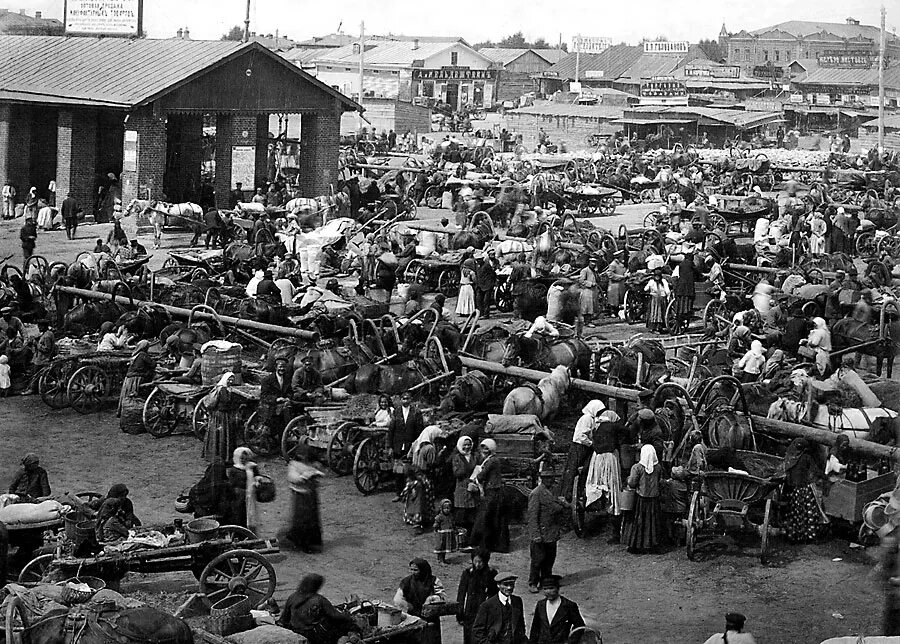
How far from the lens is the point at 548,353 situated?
1883 cm

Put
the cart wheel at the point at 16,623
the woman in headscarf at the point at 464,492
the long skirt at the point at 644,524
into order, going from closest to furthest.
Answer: the cart wheel at the point at 16,623 → the long skirt at the point at 644,524 → the woman in headscarf at the point at 464,492

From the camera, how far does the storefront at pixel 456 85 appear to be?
80562 millimetres

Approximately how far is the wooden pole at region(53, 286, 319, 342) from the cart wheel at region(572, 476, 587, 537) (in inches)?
233

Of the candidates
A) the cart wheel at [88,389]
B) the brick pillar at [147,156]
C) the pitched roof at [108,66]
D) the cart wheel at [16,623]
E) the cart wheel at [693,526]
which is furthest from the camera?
the pitched roof at [108,66]

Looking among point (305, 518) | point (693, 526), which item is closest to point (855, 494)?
point (693, 526)

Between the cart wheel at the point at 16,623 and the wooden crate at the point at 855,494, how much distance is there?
24.6 ft

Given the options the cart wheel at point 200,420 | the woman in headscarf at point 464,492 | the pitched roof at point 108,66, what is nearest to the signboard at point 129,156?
the pitched roof at point 108,66

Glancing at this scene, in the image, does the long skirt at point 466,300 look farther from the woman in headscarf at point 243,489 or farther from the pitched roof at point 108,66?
the pitched roof at point 108,66

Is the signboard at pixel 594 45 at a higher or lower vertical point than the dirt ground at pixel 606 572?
higher

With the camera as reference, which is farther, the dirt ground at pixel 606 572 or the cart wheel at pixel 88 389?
the cart wheel at pixel 88 389

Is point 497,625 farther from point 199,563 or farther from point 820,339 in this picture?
point 820,339

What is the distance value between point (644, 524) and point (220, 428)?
5.00 meters

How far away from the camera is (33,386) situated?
18.8 metres

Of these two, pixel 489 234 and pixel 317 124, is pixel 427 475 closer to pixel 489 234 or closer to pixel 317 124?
pixel 489 234
